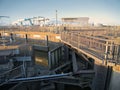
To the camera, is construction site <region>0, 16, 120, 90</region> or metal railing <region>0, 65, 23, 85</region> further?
metal railing <region>0, 65, 23, 85</region>

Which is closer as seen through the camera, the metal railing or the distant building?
the metal railing

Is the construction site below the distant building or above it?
below

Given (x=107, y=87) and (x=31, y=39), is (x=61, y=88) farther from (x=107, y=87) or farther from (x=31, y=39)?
(x=31, y=39)

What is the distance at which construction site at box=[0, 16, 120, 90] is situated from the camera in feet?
18.1

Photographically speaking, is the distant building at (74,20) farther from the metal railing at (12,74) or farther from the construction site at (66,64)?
the metal railing at (12,74)

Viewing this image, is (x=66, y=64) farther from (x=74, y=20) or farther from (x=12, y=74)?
(x=74, y=20)

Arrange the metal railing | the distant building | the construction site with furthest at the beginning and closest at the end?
the distant building, the metal railing, the construction site

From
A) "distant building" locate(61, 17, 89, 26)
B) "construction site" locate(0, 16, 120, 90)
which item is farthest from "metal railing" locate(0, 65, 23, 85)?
"distant building" locate(61, 17, 89, 26)

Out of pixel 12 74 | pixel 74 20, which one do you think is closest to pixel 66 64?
pixel 12 74

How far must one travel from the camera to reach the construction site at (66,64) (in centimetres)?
552

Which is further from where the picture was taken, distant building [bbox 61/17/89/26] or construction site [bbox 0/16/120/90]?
distant building [bbox 61/17/89/26]

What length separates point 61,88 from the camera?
9203mm

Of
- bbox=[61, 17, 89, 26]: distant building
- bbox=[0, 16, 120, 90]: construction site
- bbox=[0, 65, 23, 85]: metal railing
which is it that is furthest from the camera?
bbox=[61, 17, 89, 26]: distant building

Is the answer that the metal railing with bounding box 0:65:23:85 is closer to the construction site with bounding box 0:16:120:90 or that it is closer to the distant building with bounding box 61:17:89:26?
the construction site with bounding box 0:16:120:90
